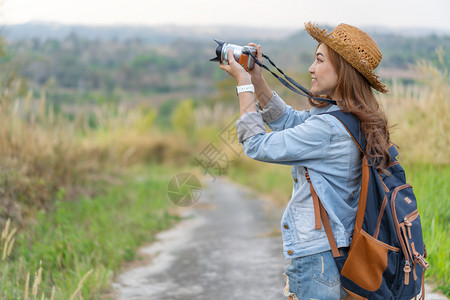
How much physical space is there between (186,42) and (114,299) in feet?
221

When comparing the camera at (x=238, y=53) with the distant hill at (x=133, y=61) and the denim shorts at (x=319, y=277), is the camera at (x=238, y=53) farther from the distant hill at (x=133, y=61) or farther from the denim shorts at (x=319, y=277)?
the distant hill at (x=133, y=61)

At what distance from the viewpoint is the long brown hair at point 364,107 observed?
1823 mm

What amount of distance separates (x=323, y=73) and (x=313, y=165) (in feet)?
1.21

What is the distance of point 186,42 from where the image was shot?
69.1 m

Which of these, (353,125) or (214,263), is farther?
(214,263)

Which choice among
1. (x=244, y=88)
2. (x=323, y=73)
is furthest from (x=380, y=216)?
(x=244, y=88)

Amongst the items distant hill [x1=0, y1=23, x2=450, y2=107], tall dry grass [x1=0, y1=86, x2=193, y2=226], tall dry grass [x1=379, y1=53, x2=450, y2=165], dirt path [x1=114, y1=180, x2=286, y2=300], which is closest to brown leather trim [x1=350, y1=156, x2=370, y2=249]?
dirt path [x1=114, y1=180, x2=286, y2=300]

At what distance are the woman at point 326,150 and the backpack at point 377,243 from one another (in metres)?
0.03

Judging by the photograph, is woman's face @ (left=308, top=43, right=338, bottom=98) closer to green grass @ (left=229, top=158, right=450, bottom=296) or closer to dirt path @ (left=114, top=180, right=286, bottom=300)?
green grass @ (left=229, top=158, right=450, bottom=296)

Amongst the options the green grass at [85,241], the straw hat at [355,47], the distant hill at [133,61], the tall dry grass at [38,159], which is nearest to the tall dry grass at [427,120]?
the green grass at [85,241]

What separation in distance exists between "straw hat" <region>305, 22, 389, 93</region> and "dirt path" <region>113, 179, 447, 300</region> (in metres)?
1.88

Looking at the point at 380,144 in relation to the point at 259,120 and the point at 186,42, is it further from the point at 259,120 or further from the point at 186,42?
the point at 186,42

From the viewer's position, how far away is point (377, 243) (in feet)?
5.88

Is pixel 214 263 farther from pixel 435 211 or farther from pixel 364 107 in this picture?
pixel 364 107
